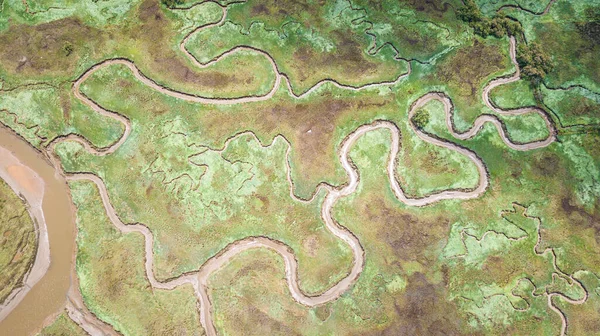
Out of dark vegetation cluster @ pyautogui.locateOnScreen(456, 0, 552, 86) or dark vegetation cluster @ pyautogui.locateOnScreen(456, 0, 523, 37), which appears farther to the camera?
dark vegetation cluster @ pyautogui.locateOnScreen(456, 0, 523, 37)

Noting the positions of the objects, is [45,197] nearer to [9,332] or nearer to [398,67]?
[9,332]

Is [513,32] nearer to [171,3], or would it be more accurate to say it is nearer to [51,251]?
[171,3]

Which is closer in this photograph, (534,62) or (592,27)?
(534,62)

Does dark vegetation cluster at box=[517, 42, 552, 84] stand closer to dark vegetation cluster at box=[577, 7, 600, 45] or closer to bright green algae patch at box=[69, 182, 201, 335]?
dark vegetation cluster at box=[577, 7, 600, 45]

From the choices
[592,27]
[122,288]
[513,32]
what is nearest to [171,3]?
[122,288]

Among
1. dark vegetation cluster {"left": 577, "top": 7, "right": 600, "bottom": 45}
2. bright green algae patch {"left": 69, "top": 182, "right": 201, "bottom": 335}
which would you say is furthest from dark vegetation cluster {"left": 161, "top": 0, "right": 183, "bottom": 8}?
dark vegetation cluster {"left": 577, "top": 7, "right": 600, "bottom": 45}

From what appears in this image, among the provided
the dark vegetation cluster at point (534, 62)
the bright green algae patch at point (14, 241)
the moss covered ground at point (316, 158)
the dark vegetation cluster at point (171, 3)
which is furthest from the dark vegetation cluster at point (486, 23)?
the bright green algae patch at point (14, 241)

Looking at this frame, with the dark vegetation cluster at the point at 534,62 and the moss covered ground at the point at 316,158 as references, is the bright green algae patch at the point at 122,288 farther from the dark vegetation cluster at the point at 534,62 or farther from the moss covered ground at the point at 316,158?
the dark vegetation cluster at the point at 534,62
